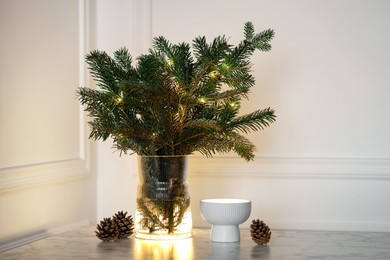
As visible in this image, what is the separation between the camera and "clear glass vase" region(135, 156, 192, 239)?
167 centimetres

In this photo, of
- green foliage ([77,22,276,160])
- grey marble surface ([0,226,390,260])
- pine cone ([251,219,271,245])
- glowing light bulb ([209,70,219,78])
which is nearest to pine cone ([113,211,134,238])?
grey marble surface ([0,226,390,260])

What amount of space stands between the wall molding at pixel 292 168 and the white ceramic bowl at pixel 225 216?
363 millimetres

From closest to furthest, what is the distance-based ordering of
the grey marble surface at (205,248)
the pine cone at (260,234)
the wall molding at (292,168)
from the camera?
the grey marble surface at (205,248), the pine cone at (260,234), the wall molding at (292,168)

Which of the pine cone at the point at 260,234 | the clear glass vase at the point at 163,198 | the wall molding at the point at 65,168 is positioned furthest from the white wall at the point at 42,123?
the pine cone at the point at 260,234

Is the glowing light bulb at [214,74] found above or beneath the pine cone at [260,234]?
above

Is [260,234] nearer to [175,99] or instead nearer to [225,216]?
[225,216]

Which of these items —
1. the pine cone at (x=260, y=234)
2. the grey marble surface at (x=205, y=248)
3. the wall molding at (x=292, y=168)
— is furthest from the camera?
the wall molding at (x=292, y=168)

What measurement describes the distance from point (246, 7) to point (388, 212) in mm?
682

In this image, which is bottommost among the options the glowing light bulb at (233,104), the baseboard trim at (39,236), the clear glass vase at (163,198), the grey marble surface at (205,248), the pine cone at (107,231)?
the grey marble surface at (205,248)

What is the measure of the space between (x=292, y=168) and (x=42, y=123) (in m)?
0.69

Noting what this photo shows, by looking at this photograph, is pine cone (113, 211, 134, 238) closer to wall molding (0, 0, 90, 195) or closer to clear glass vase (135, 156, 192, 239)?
clear glass vase (135, 156, 192, 239)

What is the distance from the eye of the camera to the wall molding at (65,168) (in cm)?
168

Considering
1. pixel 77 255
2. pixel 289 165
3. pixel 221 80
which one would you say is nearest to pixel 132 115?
pixel 221 80

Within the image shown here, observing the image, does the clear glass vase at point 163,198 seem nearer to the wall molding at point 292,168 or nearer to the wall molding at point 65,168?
the wall molding at point 65,168
